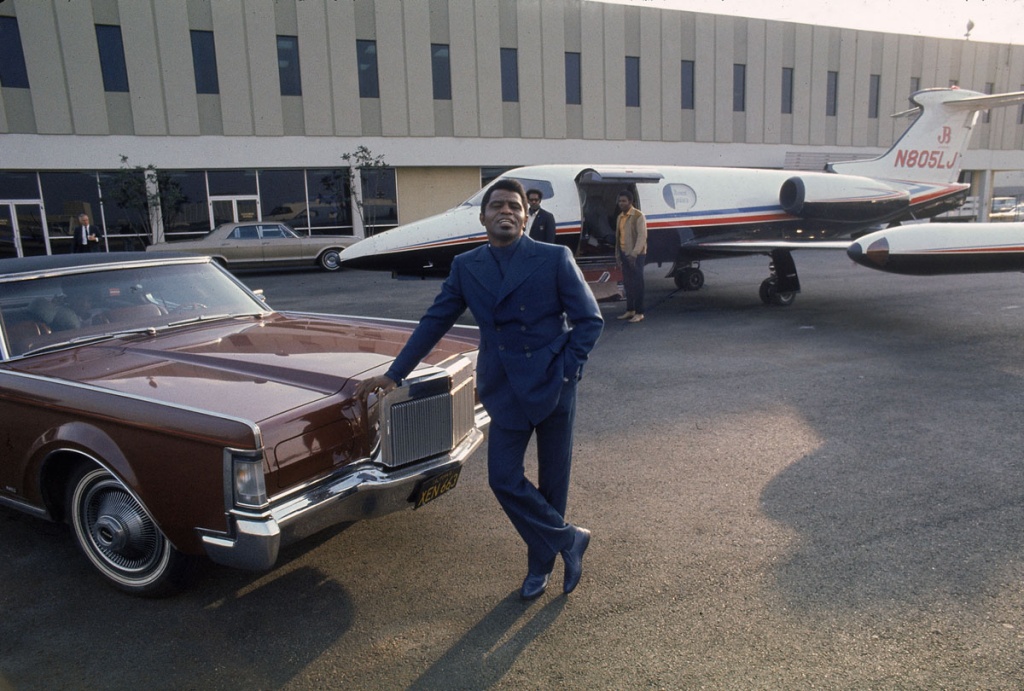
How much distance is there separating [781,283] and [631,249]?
3.18 meters

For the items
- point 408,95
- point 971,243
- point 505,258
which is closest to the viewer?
point 505,258

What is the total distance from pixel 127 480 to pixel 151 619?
2.17 ft

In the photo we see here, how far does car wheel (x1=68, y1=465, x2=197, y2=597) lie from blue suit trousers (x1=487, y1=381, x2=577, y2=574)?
4.87 ft

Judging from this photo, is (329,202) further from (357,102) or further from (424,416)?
(424,416)

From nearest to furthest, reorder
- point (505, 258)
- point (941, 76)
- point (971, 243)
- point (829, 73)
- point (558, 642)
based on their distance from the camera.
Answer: point (558, 642)
point (505, 258)
point (971, 243)
point (829, 73)
point (941, 76)

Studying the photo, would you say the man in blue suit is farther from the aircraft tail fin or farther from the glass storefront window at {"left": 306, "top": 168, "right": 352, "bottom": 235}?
the glass storefront window at {"left": 306, "top": 168, "right": 352, "bottom": 235}

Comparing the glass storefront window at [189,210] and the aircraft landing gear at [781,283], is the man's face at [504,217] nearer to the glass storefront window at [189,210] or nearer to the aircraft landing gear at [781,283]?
the aircraft landing gear at [781,283]

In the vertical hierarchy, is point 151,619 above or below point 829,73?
below

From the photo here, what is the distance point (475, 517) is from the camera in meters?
4.13

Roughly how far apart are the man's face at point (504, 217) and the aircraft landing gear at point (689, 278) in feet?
37.3

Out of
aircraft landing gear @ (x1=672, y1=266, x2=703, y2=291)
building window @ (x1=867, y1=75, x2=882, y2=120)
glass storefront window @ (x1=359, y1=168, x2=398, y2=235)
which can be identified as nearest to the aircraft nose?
aircraft landing gear @ (x1=672, y1=266, x2=703, y2=291)

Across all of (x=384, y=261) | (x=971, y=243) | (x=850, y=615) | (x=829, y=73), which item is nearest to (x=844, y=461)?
(x=850, y=615)

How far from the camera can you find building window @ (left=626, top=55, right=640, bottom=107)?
28.8m

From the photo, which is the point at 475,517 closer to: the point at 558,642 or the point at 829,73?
the point at 558,642
